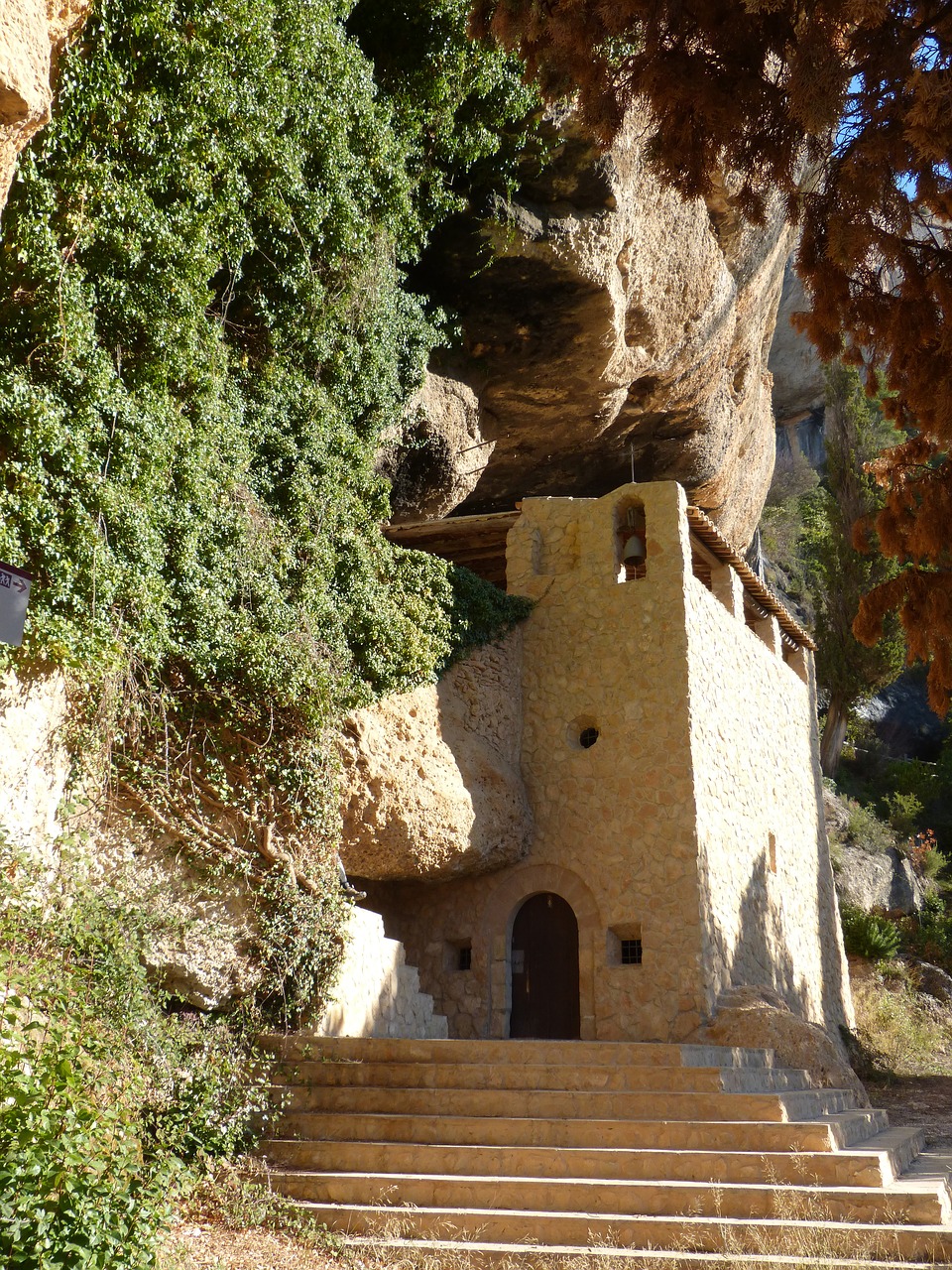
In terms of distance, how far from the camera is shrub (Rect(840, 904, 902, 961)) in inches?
818

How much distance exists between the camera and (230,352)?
9.15m

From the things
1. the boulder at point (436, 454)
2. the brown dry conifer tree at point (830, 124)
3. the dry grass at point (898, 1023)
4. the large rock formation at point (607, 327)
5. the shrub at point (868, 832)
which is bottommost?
the dry grass at point (898, 1023)

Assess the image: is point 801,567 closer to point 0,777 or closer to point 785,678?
point 785,678

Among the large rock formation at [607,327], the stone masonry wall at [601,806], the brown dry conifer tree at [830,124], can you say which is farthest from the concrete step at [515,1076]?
the large rock formation at [607,327]

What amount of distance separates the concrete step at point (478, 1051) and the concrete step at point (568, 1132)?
0.62 metres

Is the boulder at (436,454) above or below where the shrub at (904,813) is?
above

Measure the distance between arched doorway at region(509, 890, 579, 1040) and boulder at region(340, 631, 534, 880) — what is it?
2.57 feet

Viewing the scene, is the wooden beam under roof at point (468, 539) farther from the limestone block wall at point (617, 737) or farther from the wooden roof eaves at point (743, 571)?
the wooden roof eaves at point (743, 571)

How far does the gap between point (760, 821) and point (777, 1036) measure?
12.6 ft

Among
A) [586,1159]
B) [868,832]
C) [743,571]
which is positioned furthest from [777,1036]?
[868,832]

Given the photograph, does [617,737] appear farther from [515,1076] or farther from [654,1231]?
[654,1231]

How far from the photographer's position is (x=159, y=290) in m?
7.55

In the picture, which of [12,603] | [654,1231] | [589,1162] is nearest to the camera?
[12,603]

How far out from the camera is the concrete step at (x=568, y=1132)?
7.43m
